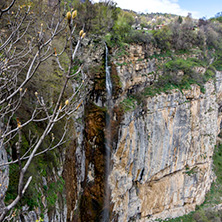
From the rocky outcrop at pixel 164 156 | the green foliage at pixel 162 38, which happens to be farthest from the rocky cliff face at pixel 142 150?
the green foliage at pixel 162 38

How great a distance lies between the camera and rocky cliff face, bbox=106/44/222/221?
37.4 feet

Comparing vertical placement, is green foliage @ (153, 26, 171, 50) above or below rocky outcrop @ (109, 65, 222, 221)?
above

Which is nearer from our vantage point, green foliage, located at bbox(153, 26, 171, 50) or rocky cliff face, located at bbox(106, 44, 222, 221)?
rocky cliff face, located at bbox(106, 44, 222, 221)

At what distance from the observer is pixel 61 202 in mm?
6809

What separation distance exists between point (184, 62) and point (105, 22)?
7489 mm

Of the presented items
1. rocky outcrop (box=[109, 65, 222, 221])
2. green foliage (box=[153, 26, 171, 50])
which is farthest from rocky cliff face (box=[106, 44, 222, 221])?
green foliage (box=[153, 26, 171, 50])

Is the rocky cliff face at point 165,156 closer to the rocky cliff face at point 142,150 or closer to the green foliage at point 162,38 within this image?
the rocky cliff face at point 142,150

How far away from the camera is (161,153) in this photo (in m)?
13.3

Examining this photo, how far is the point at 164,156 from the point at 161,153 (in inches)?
18.3

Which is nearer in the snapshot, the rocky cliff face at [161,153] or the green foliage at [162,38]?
the rocky cliff face at [161,153]

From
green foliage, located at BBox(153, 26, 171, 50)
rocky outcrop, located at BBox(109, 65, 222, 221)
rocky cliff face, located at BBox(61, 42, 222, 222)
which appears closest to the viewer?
rocky cliff face, located at BBox(61, 42, 222, 222)

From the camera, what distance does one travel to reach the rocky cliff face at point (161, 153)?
11406mm

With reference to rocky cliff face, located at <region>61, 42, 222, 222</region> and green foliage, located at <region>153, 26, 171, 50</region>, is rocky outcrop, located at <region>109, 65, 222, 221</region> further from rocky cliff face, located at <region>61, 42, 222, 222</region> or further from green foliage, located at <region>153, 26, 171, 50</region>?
green foliage, located at <region>153, 26, 171, 50</region>

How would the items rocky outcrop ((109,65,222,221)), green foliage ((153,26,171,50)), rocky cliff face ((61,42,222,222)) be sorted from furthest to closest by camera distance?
green foliage ((153,26,171,50)) < rocky outcrop ((109,65,222,221)) < rocky cliff face ((61,42,222,222))
